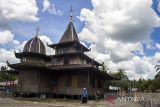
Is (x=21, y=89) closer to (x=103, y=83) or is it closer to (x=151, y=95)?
(x=103, y=83)

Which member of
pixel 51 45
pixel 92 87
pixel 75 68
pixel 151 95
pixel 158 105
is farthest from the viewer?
pixel 51 45

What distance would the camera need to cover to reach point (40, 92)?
37750 millimetres

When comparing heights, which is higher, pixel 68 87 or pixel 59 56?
pixel 59 56

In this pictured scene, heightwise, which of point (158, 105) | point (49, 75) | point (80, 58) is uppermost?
point (80, 58)

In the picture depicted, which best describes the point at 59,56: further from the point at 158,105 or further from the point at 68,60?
the point at 158,105

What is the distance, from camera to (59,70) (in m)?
38.2

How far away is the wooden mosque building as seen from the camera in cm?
3706

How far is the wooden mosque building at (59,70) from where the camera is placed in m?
37.1

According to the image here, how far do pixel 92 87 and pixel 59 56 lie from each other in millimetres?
7265

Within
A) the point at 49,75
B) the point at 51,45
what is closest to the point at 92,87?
the point at 49,75

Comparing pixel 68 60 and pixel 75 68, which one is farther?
pixel 68 60

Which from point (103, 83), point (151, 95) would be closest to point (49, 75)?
point (103, 83)

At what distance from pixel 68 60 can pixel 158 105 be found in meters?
21.8

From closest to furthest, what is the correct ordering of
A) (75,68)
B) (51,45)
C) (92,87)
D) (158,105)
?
(158,105) → (75,68) → (92,87) → (51,45)
